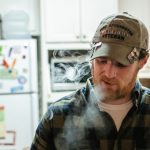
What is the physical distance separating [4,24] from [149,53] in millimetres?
2334

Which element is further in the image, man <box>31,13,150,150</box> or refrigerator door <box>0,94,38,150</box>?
refrigerator door <box>0,94,38,150</box>

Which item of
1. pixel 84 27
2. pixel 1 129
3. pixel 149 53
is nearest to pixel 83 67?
pixel 84 27

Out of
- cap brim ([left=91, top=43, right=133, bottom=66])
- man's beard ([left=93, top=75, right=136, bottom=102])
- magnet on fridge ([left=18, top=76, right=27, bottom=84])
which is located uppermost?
cap brim ([left=91, top=43, right=133, bottom=66])

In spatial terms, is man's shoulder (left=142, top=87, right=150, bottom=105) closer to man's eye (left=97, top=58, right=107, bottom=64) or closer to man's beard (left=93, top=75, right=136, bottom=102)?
man's beard (left=93, top=75, right=136, bottom=102)

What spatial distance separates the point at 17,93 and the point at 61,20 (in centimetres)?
76

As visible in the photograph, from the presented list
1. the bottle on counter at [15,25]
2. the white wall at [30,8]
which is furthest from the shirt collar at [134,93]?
the white wall at [30,8]

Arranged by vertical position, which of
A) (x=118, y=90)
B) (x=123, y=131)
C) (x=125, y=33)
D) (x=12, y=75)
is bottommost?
(x=12, y=75)

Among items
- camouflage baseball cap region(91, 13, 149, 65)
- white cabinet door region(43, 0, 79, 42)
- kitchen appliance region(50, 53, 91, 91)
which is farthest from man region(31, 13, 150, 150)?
white cabinet door region(43, 0, 79, 42)

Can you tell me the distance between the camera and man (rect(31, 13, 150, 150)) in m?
1.08

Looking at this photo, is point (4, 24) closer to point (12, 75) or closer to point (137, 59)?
point (12, 75)

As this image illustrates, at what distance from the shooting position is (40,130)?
1.13m

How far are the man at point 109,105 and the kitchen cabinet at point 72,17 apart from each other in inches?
75.9

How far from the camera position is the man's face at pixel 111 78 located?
3.48 ft

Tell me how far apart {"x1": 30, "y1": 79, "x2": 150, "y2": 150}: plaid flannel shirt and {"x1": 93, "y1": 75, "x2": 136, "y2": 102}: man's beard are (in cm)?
6
